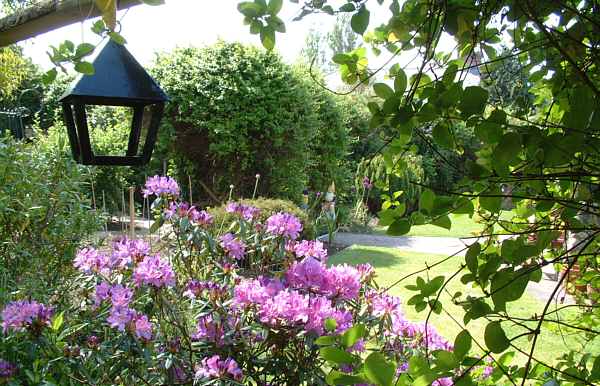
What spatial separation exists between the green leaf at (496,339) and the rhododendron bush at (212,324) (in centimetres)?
76

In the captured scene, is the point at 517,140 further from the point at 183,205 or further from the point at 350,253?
the point at 350,253

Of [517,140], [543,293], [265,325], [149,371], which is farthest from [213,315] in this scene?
[543,293]

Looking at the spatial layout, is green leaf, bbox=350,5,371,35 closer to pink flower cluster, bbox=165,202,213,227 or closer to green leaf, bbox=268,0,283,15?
green leaf, bbox=268,0,283,15

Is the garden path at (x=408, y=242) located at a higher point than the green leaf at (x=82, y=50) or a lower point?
lower

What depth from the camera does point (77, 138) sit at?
5.86 feet

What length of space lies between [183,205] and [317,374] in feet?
2.82

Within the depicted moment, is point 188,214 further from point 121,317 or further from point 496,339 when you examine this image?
point 496,339

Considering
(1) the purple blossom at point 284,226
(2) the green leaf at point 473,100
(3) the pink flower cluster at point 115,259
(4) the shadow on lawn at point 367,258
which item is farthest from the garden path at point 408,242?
(2) the green leaf at point 473,100

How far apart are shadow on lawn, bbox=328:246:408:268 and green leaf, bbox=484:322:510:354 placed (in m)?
5.90

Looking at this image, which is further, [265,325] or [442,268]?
[442,268]

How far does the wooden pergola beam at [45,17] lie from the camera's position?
1.03m

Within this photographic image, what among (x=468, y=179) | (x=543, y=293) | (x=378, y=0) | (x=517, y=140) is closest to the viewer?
(x=517, y=140)

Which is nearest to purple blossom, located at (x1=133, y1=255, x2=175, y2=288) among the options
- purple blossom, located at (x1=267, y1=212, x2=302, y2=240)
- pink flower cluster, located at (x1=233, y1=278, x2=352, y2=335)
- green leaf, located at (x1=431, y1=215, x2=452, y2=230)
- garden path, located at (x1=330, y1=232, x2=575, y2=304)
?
pink flower cluster, located at (x1=233, y1=278, x2=352, y2=335)

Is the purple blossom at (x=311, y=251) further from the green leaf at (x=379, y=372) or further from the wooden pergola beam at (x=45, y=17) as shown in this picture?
the green leaf at (x=379, y=372)
